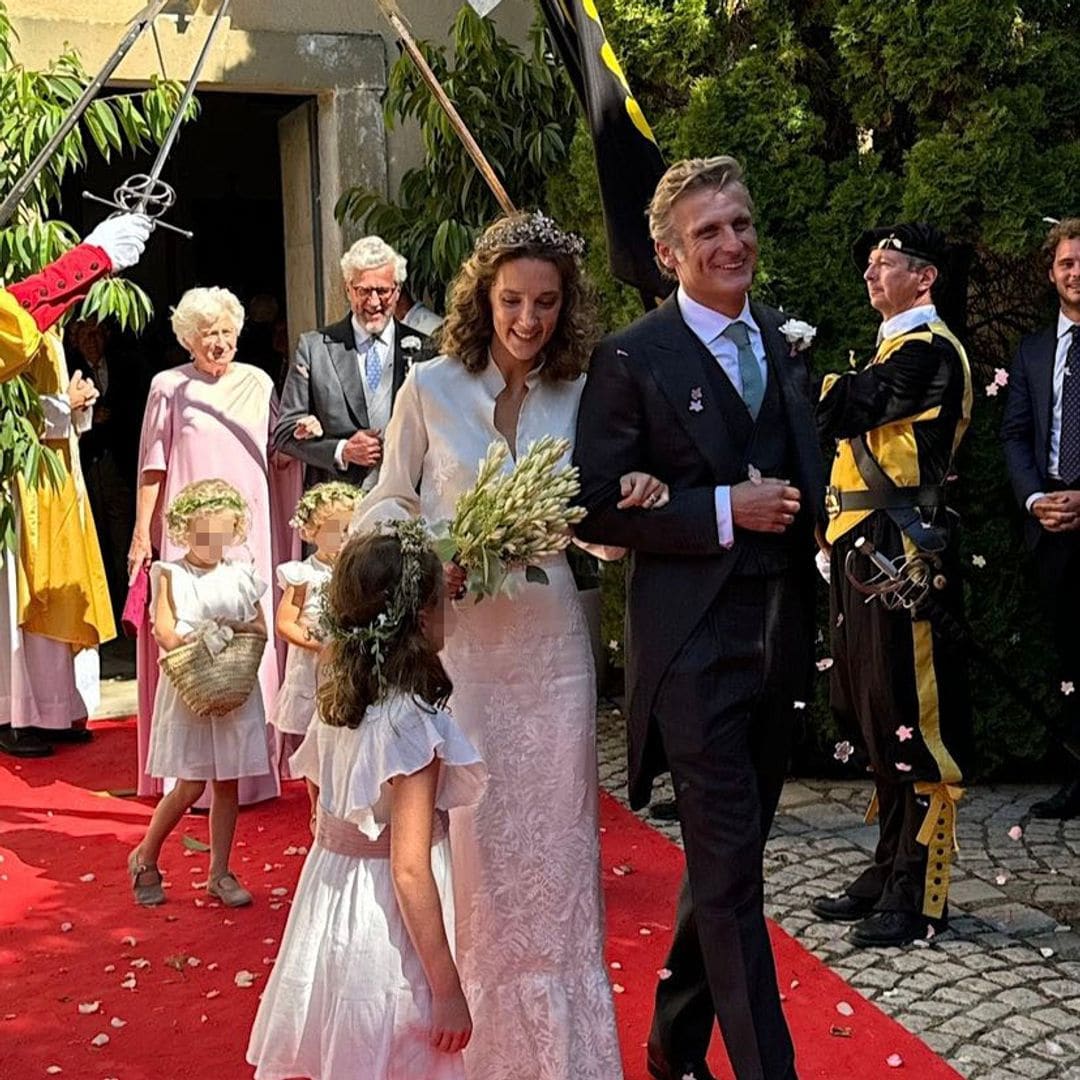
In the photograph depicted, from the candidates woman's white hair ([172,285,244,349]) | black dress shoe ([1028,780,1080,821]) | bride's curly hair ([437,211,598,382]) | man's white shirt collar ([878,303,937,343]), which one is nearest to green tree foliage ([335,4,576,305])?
woman's white hair ([172,285,244,349])

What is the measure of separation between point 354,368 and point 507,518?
3465 mm

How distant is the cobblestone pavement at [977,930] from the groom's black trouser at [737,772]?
0.83 metres

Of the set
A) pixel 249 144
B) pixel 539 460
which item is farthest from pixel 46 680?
pixel 249 144

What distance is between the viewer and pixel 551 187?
8.38m

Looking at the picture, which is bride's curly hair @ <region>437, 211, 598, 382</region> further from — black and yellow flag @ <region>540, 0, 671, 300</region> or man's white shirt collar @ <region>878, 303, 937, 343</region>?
man's white shirt collar @ <region>878, 303, 937, 343</region>

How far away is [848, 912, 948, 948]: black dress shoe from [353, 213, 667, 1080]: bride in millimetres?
1429

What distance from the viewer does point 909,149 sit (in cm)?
696

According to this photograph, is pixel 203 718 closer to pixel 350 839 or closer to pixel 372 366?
pixel 372 366

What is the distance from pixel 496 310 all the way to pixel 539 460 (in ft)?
1.53

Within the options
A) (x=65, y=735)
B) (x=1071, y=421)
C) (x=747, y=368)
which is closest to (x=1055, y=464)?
(x=1071, y=421)

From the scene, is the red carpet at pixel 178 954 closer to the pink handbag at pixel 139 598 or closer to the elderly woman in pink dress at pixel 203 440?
the elderly woman in pink dress at pixel 203 440

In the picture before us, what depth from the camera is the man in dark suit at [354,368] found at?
6902 mm

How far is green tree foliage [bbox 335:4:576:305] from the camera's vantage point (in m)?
8.41

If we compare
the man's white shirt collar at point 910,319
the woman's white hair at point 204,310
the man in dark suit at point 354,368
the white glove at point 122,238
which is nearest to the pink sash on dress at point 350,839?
the man's white shirt collar at point 910,319
